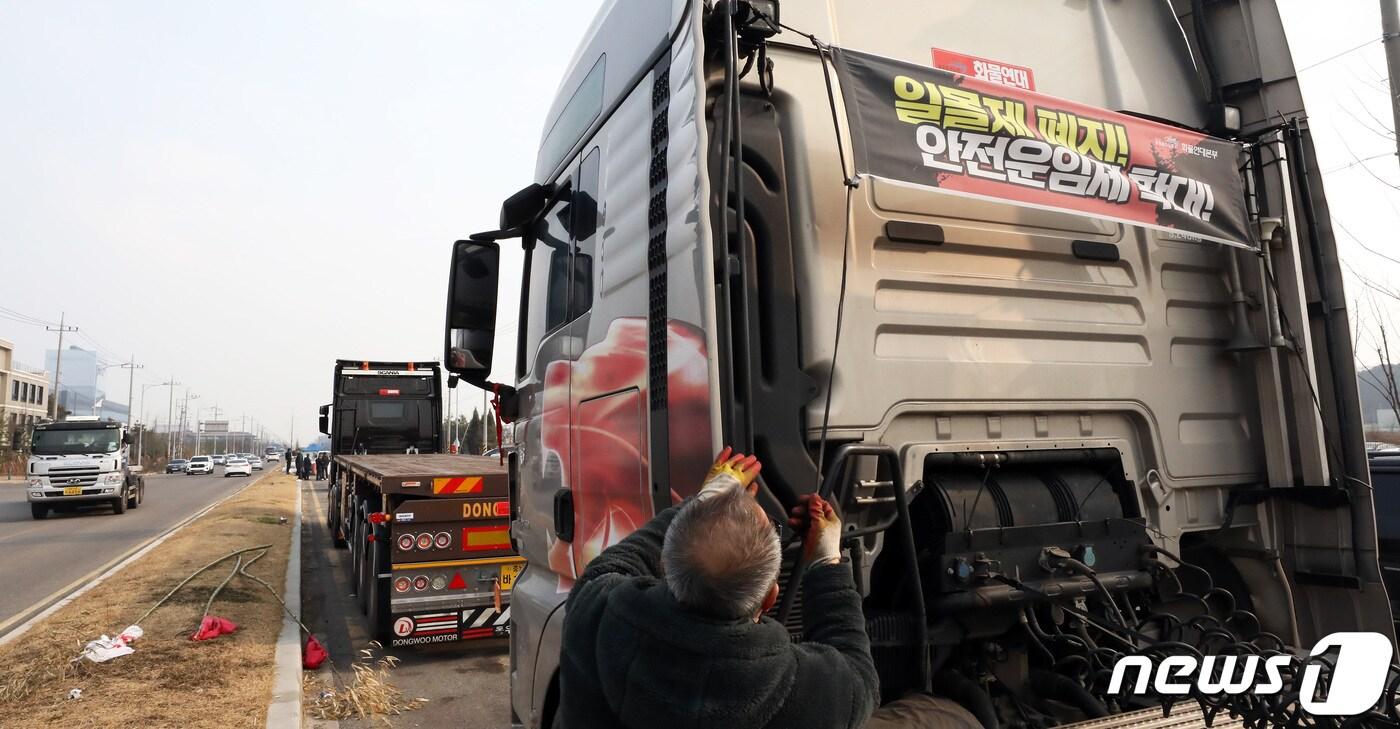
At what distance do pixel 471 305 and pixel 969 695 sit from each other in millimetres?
2676

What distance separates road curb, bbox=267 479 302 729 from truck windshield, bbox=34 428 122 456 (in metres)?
13.9

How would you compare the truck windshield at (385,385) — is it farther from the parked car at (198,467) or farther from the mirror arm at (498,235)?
the parked car at (198,467)

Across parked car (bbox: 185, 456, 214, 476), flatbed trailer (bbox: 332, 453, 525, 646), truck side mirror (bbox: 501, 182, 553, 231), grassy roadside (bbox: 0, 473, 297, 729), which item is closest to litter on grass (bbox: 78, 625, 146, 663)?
grassy roadside (bbox: 0, 473, 297, 729)

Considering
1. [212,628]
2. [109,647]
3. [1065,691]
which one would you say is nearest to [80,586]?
[212,628]

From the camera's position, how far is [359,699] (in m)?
5.74

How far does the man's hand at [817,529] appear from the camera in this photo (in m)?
2.01

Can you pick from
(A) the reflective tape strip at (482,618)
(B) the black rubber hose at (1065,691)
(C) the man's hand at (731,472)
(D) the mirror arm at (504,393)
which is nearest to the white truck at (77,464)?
(A) the reflective tape strip at (482,618)

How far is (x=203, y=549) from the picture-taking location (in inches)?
470

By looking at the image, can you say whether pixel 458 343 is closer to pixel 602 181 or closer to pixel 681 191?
pixel 602 181

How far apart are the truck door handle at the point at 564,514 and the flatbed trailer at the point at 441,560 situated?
4272mm

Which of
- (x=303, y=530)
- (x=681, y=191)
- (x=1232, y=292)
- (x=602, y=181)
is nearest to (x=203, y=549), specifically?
(x=303, y=530)

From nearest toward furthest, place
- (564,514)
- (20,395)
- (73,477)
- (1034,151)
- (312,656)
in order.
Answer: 1. (1034,151)
2. (564,514)
3. (312,656)
4. (73,477)
5. (20,395)

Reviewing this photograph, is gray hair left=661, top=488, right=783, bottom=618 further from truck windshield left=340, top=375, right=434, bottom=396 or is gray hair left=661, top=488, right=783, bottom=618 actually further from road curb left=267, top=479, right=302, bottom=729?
truck windshield left=340, top=375, right=434, bottom=396

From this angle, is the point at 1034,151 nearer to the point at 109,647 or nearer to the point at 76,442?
the point at 109,647
